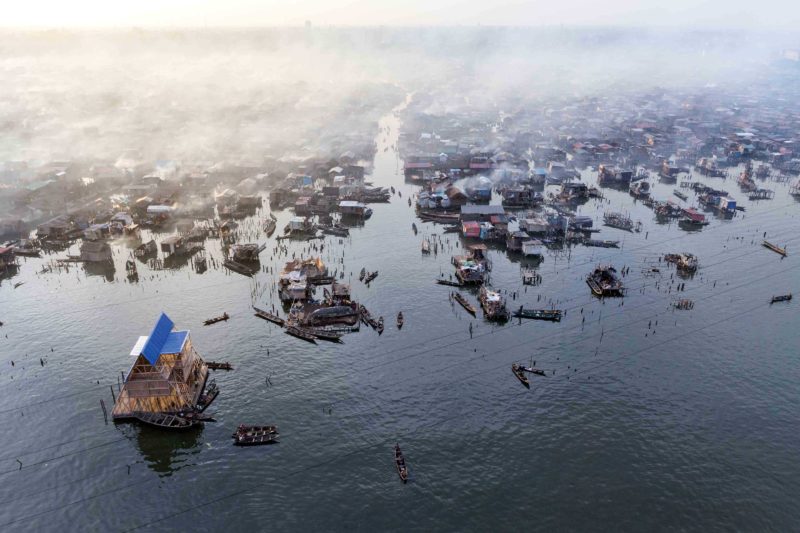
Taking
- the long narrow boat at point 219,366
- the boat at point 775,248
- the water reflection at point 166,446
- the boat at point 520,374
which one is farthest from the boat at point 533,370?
the boat at point 775,248

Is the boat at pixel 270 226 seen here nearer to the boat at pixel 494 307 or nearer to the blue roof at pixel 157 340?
the blue roof at pixel 157 340

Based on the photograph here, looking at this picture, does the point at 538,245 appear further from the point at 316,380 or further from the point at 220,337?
the point at 220,337

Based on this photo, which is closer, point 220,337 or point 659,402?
point 659,402

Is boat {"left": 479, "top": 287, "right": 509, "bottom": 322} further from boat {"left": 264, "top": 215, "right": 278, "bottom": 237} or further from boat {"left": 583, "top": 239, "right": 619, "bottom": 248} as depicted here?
boat {"left": 264, "top": 215, "right": 278, "bottom": 237}

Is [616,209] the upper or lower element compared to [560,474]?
upper

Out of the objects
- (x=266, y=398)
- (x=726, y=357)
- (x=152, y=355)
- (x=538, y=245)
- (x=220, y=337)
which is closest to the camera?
(x=152, y=355)

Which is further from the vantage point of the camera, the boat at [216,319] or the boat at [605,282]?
the boat at [605,282]

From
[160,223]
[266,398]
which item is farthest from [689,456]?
[160,223]

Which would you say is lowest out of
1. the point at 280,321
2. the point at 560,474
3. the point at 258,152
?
the point at 560,474
